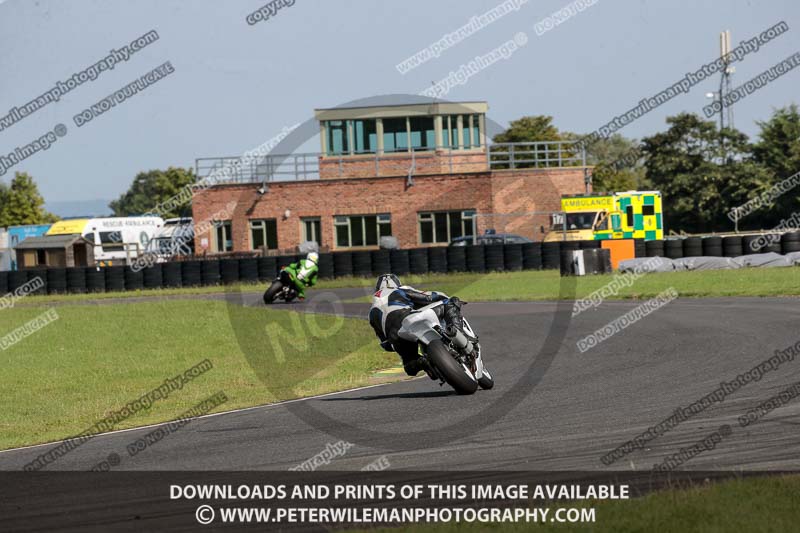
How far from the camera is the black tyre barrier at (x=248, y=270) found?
3866 centimetres

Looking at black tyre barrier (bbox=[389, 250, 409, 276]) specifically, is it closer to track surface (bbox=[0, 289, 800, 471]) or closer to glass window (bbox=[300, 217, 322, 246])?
glass window (bbox=[300, 217, 322, 246])

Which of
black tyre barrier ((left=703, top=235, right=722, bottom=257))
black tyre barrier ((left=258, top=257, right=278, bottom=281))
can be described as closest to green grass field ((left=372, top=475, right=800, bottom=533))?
black tyre barrier ((left=703, top=235, right=722, bottom=257))

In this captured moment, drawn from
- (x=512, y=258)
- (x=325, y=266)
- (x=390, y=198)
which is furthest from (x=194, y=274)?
(x=390, y=198)

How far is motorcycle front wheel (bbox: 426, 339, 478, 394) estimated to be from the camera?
11.3 metres

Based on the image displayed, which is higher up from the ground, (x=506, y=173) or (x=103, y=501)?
(x=506, y=173)

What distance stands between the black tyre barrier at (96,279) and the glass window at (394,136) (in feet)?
53.4

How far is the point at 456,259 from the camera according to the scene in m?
37.0

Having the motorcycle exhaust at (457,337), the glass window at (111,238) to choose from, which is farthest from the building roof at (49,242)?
the motorcycle exhaust at (457,337)

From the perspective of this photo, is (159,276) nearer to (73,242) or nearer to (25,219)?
(73,242)

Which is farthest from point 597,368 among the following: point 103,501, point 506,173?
point 506,173

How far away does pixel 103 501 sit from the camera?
713 cm

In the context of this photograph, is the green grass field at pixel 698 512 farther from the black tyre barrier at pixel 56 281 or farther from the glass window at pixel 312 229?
the glass window at pixel 312 229

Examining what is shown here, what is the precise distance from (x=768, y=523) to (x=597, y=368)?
780 cm

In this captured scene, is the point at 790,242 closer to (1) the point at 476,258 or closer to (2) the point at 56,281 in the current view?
(1) the point at 476,258
